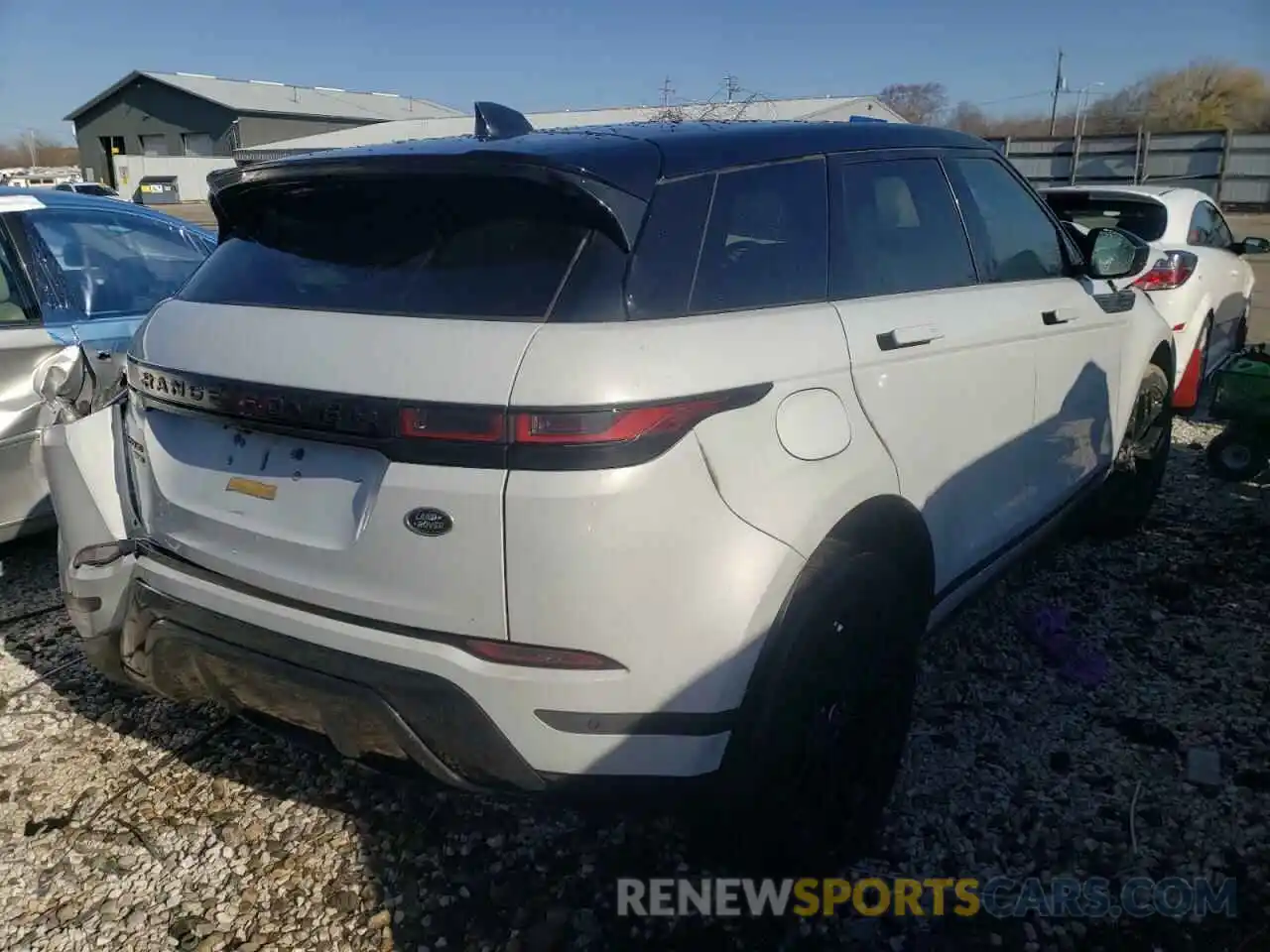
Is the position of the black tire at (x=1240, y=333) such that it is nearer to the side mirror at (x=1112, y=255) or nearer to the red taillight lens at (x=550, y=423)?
the side mirror at (x=1112, y=255)

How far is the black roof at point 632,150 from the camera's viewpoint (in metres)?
2.03

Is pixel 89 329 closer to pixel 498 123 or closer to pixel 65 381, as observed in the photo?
pixel 65 381

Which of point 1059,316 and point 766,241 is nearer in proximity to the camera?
point 766,241

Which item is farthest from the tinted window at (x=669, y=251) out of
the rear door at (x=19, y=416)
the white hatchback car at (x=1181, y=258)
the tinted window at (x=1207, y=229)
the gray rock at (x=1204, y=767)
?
the tinted window at (x=1207, y=229)

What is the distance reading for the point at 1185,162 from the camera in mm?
23734

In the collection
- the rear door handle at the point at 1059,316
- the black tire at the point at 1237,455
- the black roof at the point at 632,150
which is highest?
the black roof at the point at 632,150

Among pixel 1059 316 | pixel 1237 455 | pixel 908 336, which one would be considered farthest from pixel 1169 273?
pixel 908 336

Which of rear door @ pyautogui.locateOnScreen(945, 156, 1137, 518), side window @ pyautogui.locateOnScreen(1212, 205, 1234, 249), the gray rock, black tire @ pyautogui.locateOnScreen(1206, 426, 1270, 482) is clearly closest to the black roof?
rear door @ pyautogui.locateOnScreen(945, 156, 1137, 518)

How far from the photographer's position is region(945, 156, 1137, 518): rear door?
3.20m

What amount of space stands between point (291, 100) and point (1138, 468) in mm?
56375

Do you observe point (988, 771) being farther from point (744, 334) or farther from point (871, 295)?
point (744, 334)

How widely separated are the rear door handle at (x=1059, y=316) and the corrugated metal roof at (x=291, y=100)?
173ft

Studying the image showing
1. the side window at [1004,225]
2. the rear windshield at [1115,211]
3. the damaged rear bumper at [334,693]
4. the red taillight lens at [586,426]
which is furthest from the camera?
the rear windshield at [1115,211]

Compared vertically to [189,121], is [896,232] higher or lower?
lower
